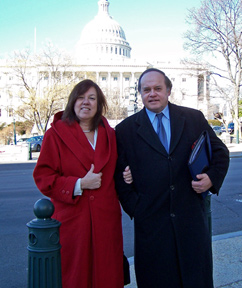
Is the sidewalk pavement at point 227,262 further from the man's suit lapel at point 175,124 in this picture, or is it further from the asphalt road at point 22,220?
the man's suit lapel at point 175,124

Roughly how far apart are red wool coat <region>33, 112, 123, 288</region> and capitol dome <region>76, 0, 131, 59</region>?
107334 mm

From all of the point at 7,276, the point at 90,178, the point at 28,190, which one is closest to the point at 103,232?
the point at 90,178

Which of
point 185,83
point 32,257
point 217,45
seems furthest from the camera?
point 185,83

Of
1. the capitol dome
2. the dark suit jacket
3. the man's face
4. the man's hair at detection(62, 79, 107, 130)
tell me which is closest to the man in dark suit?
the dark suit jacket

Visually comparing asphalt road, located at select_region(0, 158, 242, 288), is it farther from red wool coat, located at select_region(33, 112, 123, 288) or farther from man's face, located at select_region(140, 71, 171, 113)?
man's face, located at select_region(140, 71, 171, 113)

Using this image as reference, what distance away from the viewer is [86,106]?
123 inches

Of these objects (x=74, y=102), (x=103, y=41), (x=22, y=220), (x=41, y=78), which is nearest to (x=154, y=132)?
(x=74, y=102)

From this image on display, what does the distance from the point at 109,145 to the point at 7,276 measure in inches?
108

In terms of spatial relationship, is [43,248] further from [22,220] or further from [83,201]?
[22,220]

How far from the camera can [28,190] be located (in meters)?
11.0

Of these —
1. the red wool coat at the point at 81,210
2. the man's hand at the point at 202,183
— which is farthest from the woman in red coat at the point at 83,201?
the man's hand at the point at 202,183

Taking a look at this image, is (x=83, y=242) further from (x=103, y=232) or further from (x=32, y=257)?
(x=32, y=257)

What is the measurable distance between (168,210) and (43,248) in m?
0.94

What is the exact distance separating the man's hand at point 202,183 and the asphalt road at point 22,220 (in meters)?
2.73
